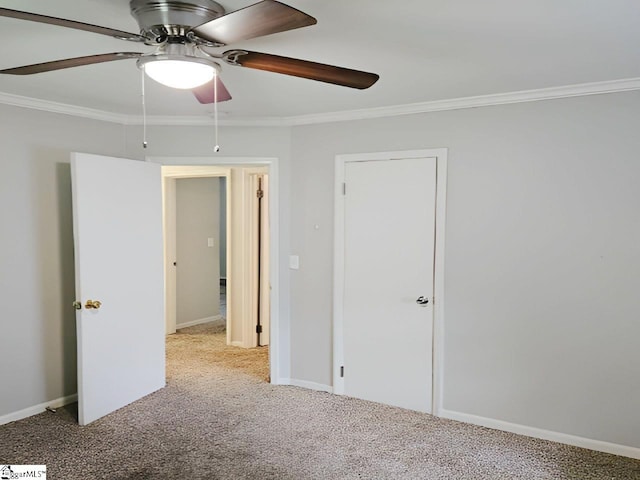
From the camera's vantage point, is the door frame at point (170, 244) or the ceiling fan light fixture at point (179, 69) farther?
the door frame at point (170, 244)

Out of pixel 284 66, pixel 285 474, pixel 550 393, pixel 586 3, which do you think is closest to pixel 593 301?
pixel 550 393

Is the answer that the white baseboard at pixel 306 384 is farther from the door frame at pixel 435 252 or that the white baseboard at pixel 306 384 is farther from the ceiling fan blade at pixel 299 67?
the ceiling fan blade at pixel 299 67

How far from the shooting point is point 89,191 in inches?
126

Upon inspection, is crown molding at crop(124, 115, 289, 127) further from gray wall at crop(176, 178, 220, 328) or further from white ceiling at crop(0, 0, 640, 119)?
gray wall at crop(176, 178, 220, 328)

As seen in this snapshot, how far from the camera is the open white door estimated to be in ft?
10.4

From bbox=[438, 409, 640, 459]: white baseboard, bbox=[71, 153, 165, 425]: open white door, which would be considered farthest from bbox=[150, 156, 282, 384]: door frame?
bbox=[438, 409, 640, 459]: white baseboard

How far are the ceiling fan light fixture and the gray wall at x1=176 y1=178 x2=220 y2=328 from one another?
13.9 feet

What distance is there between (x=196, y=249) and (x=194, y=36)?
4597mm

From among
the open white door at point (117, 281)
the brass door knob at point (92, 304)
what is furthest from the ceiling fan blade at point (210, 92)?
the brass door knob at point (92, 304)

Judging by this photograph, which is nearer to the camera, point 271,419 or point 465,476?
point 465,476

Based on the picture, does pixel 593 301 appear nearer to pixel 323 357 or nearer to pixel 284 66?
pixel 323 357

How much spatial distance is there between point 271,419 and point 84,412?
1.28 meters
